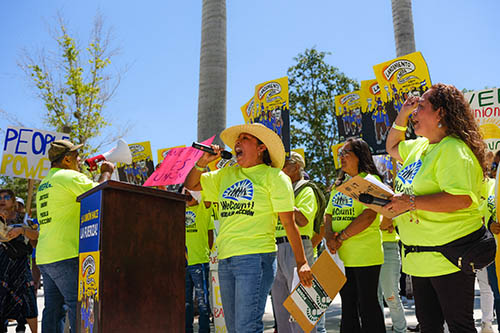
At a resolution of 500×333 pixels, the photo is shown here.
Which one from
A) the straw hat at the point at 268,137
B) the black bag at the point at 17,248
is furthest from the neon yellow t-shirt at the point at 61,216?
the black bag at the point at 17,248

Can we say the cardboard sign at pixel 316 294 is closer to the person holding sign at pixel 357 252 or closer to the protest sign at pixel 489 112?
the person holding sign at pixel 357 252

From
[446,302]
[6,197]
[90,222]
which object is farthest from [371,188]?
[6,197]

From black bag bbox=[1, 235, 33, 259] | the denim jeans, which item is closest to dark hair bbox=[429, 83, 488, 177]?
the denim jeans

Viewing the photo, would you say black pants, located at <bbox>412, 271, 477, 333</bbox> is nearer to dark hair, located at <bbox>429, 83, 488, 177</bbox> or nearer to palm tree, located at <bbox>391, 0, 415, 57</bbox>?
dark hair, located at <bbox>429, 83, 488, 177</bbox>

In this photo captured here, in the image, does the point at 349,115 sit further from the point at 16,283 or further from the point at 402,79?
the point at 16,283

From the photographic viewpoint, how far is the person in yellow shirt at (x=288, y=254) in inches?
189

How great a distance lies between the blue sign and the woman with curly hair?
1.88 m

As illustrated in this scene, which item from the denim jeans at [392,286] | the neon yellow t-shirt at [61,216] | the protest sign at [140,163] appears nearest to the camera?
the neon yellow t-shirt at [61,216]

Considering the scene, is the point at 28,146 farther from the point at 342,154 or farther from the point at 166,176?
the point at 342,154

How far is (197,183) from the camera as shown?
4242 millimetres

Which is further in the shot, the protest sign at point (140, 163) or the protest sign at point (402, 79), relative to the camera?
the protest sign at point (140, 163)

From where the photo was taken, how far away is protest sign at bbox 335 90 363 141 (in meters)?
9.77

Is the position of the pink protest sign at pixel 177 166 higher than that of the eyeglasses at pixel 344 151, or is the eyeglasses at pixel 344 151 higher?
the eyeglasses at pixel 344 151

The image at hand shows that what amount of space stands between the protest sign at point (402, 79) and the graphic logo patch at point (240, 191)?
3479 millimetres
